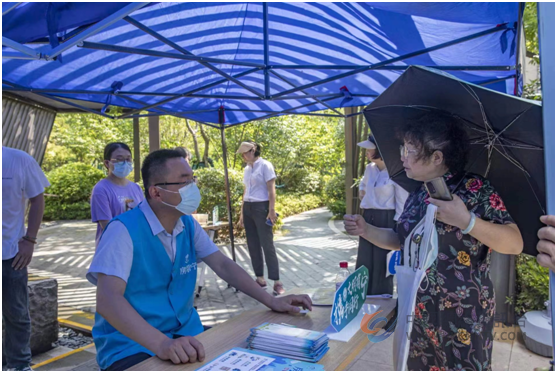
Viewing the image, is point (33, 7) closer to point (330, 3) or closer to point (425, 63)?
point (330, 3)

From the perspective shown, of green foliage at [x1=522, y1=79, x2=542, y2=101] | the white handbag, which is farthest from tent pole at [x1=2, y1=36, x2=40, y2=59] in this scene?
green foliage at [x1=522, y1=79, x2=542, y2=101]

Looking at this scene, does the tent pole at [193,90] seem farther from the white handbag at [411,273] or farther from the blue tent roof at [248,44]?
the white handbag at [411,273]

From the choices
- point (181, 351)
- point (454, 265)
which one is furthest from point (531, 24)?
point (181, 351)

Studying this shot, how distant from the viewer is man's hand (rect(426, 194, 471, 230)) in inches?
63.4

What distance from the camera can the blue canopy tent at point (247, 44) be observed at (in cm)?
251

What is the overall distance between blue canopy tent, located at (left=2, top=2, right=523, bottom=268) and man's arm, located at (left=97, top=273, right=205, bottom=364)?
1433 millimetres

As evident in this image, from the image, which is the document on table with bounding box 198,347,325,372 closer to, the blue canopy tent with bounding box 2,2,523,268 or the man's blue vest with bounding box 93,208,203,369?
the man's blue vest with bounding box 93,208,203,369

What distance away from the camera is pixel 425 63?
4043 millimetres

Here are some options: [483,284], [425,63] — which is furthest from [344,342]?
[425,63]

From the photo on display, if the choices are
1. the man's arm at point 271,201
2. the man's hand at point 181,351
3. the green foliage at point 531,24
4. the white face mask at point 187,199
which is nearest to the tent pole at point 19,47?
the white face mask at point 187,199

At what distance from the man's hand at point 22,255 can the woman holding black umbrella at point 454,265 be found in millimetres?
2952

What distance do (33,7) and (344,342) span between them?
2.33 m

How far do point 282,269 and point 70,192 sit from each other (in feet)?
38.9

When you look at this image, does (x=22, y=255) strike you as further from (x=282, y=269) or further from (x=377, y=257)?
(x=282, y=269)
